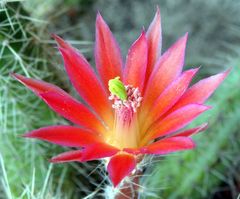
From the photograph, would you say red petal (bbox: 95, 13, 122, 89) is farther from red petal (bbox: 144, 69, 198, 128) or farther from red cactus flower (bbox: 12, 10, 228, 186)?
red petal (bbox: 144, 69, 198, 128)

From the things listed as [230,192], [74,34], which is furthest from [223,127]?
[74,34]

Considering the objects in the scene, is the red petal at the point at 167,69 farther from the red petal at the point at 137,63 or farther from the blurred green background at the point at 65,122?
the blurred green background at the point at 65,122

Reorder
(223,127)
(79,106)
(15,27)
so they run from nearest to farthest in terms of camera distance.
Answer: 1. (79,106)
2. (15,27)
3. (223,127)

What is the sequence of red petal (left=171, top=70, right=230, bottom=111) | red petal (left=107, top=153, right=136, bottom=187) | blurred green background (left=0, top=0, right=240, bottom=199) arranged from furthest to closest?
blurred green background (left=0, top=0, right=240, bottom=199)
red petal (left=171, top=70, right=230, bottom=111)
red petal (left=107, top=153, right=136, bottom=187)

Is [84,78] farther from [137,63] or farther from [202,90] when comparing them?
[202,90]

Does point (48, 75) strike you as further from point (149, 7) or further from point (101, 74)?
point (149, 7)

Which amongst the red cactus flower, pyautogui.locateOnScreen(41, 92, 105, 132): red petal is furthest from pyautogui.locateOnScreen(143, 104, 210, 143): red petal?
pyautogui.locateOnScreen(41, 92, 105, 132): red petal
